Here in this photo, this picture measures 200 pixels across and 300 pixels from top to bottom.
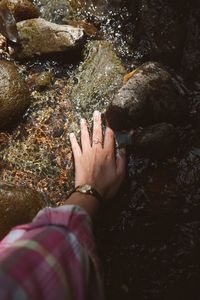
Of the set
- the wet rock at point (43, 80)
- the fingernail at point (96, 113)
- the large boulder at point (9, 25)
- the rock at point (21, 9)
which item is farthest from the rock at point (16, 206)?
the rock at point (21, 9)

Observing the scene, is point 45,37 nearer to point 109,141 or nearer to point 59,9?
point 59,9

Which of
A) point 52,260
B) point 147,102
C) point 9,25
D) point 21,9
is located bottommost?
point 147,102

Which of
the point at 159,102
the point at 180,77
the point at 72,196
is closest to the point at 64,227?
the point at 72,196

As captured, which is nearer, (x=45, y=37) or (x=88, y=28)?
(x=45, y=37)

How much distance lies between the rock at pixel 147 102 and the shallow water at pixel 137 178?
13cm

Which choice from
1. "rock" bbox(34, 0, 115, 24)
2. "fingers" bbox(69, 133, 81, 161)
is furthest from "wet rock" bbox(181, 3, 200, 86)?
"fingers" bbox(69, 133, 81, 161)

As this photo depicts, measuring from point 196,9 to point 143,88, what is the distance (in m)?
0.92

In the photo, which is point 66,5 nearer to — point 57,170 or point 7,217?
point 57,170

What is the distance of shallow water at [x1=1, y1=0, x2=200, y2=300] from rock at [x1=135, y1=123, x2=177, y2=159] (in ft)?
0.26

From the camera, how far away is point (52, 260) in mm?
1099

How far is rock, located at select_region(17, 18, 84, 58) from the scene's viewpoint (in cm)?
323

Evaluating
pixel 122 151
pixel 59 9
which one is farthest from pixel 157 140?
pixel 59 9

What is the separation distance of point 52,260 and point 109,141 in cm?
176

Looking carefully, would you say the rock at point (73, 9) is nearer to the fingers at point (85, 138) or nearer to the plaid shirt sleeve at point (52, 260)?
the fingers at point (85, 138)
